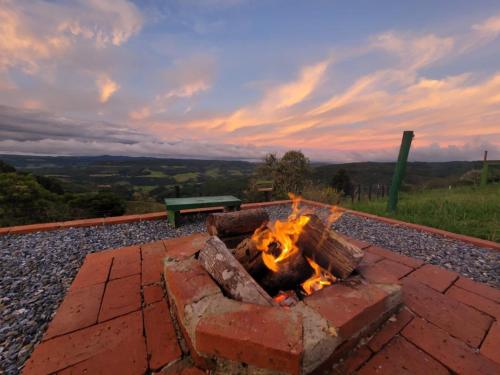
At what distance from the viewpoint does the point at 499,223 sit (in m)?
3.94

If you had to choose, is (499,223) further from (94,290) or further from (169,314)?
(94,290)

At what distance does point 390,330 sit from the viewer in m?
1.47

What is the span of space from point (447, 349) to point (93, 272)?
2.96 m

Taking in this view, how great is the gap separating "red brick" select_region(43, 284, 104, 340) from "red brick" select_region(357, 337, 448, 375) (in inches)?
73.0

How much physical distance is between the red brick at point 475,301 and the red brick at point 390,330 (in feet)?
2.10

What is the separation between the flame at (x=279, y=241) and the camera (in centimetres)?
177

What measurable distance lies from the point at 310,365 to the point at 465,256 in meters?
3.12

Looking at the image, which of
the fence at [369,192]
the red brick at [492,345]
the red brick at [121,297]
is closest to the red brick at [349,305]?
the red brick at [492,345]

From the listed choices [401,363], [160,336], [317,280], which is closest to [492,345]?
[401,363]

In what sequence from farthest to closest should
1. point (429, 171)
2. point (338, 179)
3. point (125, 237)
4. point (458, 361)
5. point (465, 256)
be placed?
1. point (429, 171)
2. point (338, 179)
3. point (125, 237)
4. point (465, 256)
5. point (458, 361)

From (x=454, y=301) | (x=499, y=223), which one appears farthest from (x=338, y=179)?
(x=454, y=301)

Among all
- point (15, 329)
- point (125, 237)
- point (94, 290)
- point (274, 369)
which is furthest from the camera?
point (125, 237)

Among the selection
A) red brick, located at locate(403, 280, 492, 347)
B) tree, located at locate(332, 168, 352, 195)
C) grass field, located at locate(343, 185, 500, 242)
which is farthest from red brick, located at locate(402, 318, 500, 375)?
tree, located at locate(332, 168, 352, 195)

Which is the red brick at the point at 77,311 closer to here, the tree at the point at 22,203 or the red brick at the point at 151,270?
the red brick at the point at 151,270
